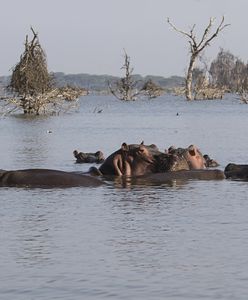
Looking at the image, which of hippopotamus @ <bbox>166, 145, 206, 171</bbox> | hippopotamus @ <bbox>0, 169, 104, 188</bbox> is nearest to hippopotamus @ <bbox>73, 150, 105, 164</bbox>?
hippopotamus @ <bbox>166, 145, 206, 171</bbox>

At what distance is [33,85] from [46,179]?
26.6m

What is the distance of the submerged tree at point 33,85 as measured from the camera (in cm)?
3806

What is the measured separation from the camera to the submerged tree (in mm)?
38062

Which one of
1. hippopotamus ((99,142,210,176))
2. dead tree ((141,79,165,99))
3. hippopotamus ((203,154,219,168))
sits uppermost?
hippopotamus ((99,142,210,176))

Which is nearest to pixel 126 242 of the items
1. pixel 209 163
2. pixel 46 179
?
pixel 46 179

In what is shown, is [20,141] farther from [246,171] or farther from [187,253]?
[187,253]

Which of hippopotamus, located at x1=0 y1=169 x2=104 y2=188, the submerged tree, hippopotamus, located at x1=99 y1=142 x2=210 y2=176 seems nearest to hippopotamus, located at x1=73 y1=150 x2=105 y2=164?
hippopotamus, located at x1=99 y1=142 x2=210 y2=176

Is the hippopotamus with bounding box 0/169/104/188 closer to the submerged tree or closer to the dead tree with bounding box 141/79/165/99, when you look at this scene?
the submerged tree

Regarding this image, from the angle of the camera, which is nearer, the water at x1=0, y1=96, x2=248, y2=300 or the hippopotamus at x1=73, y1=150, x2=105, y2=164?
the water at x1=0, y1=96, x2=248, y2=300

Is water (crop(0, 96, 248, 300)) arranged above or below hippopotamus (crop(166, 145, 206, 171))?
below

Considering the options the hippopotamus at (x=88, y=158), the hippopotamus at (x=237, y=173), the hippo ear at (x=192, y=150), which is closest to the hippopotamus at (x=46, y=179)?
the hippo ear at (x=192, y=150)

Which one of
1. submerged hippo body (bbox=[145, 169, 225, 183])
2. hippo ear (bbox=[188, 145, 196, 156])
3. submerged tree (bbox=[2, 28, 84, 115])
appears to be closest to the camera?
submerged hippo body (bbox=[145, 169, 225, 183])

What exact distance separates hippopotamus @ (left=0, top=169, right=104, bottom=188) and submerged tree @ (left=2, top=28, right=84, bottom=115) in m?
25.9

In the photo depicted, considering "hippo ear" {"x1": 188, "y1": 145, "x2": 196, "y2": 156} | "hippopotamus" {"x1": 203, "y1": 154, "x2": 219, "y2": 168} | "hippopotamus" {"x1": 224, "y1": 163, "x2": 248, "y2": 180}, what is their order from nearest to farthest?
"hippopotamus" {"x1": 224, "y1": 163, "x2": 248, "y2": 180} → "hippo ear" {"x1": 188, "y1": 145, "x2": 196, "y2": 156} → "hippopotamus" {"x1": 203, "y1": 154, "x2": 219, "y2": 168}
